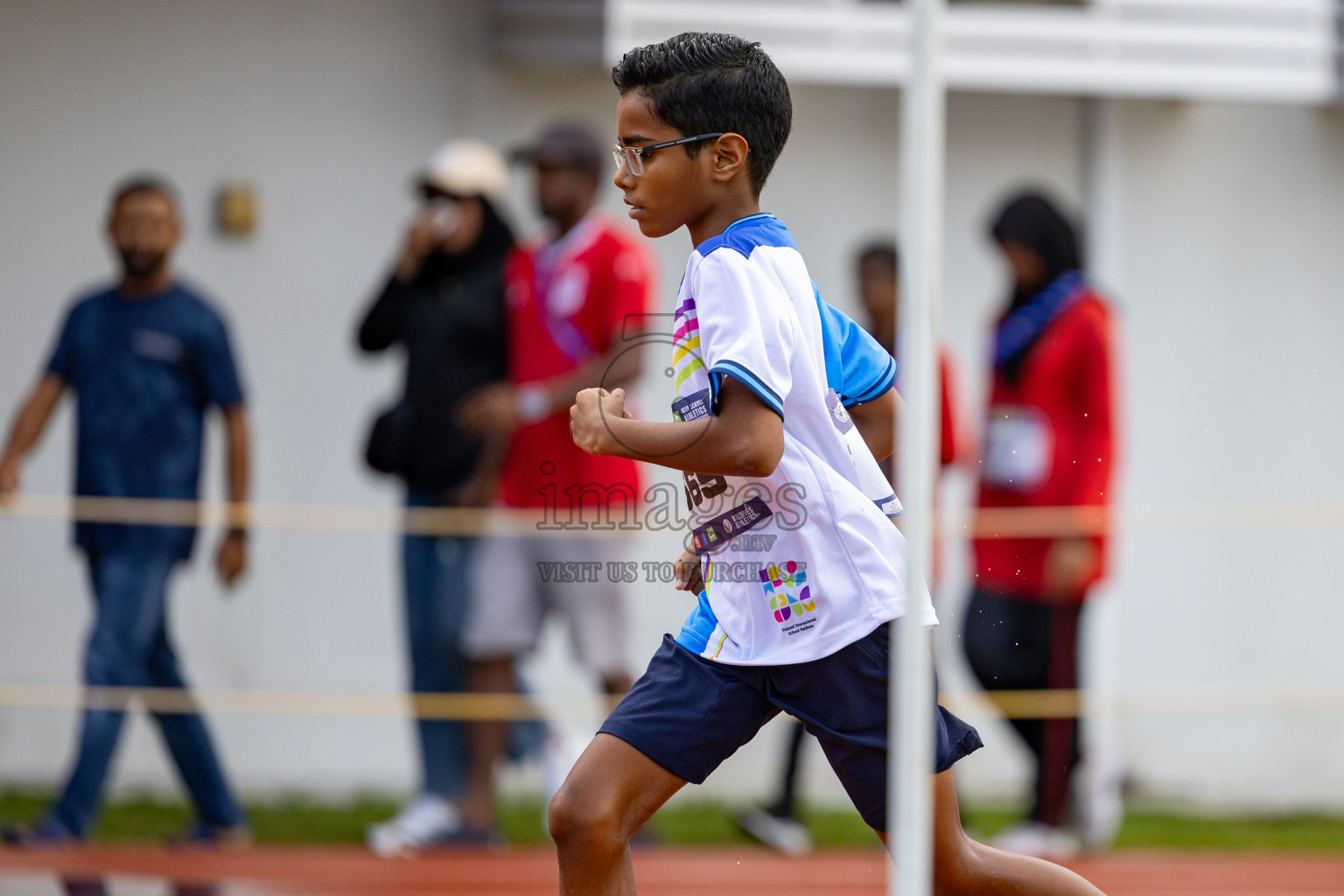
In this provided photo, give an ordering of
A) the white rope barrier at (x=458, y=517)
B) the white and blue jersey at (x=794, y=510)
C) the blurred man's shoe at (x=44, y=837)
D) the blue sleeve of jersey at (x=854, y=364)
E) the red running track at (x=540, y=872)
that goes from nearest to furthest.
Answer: the white and blue jersey at (x=794, y=510) → the blue sleeve of jersey at (x=854, y=364) → the red running track at (x=540, y=872) → the blurred man's shoe at (x=44, y=837) → the white rope barrier at (x=458, y=517)

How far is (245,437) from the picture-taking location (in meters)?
5.47

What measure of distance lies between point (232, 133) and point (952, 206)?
9.60 feet

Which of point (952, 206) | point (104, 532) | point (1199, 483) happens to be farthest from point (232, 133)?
point (1199, 483)

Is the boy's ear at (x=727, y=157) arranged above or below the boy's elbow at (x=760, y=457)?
above

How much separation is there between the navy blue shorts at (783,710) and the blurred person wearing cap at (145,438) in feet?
10.1

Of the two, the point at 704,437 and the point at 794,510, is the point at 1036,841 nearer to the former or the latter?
the point at 794,510

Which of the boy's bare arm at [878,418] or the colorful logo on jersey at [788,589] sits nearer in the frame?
the colorful logo on jersey at [788,589]

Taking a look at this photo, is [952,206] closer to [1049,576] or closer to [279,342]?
[1049,576]

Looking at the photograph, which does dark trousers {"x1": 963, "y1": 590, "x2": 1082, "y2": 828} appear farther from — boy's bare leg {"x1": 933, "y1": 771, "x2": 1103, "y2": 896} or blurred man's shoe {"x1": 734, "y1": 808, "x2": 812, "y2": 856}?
boy's bare leg {"x1": 933, "y1": 771, "x2": 1103, "y2": 896}

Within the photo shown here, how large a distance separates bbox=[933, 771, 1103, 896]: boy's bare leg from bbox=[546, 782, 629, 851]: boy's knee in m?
0.49

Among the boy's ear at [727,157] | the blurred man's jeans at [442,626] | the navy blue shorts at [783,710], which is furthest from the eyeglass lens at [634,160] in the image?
the blurred man's jeans at [442,626]

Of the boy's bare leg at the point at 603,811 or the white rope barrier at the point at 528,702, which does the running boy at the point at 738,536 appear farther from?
the white rope barrier at the point at 528,702

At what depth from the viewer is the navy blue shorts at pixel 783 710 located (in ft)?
8.30

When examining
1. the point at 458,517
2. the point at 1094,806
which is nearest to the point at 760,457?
the point at 458,517
